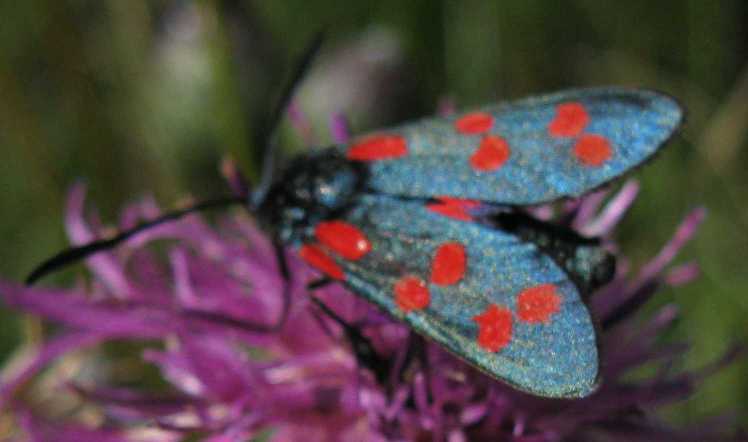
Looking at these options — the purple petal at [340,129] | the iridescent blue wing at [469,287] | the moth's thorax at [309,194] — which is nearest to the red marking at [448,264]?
the iridescent blue wing at [469,287]

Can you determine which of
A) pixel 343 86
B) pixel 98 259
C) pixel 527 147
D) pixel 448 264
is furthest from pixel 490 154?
pixel 343 86

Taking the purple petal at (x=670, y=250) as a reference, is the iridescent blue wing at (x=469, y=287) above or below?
above

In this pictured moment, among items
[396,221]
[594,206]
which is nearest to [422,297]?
[396,221]

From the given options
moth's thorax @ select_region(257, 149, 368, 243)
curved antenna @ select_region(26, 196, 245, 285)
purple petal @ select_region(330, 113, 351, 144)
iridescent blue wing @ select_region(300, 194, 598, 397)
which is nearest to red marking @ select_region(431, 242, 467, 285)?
iridescent blue wing @ select_region(300, 194, 598, 397)

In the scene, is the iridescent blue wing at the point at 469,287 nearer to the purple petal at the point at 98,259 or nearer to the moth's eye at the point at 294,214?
the moth's eye at the point at 294,214

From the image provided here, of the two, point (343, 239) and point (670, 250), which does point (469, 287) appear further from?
Result: point (670, 250)

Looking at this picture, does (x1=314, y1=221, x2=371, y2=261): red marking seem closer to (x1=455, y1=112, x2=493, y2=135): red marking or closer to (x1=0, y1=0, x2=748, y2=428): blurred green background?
(x1=455, y1=112, x2=493, y2=135): red marking

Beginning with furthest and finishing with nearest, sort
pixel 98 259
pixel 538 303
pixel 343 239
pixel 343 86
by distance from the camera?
1. pixel 343 86
2. pixel 98 259
3. pixel 343 239
4. pixel 538 303
